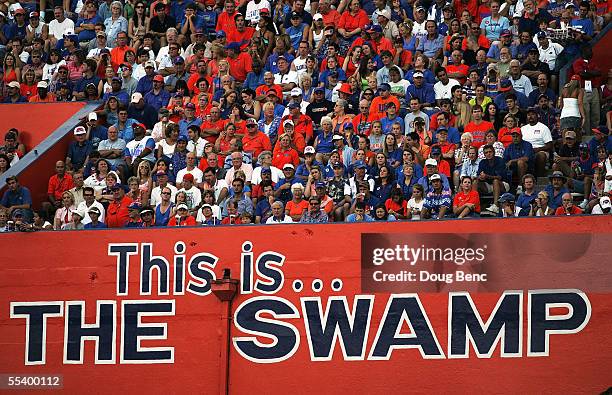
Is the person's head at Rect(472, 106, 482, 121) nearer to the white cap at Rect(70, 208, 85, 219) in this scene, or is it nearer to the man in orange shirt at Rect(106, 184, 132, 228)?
the man in orange shirt at Rect(106, 184, 132, 228)

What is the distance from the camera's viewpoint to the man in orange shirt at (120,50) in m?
26.3

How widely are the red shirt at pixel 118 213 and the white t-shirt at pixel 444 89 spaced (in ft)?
16.9

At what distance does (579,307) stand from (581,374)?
849mm

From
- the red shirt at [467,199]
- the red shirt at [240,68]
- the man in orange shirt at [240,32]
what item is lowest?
the red shirt at [467,199]

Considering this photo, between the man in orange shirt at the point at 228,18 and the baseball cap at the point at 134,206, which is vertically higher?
the man in orange shirt at the point at 228,18

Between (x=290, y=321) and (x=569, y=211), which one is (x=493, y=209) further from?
(x=290, y=321)

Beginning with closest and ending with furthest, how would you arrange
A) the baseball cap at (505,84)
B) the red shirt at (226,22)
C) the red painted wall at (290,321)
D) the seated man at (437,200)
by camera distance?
the red painted wall at (290,321)
the seated man at (437,200)
the baseball cap at (505,84)
the red shirt at (226,22)

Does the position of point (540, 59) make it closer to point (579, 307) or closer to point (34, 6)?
point (579, 307)

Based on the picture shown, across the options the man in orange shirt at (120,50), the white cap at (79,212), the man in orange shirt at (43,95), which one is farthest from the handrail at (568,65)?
the man in orange shirt at (43,95)

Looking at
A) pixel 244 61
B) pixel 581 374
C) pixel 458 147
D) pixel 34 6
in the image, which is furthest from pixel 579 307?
pixel 34 6

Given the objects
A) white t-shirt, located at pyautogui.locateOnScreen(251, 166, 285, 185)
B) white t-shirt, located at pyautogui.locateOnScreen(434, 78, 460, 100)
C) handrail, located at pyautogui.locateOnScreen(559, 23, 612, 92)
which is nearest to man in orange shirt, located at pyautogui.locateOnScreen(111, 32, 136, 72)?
white t-shirt, located at pyautogui.locateOnScreen(251, 166, 285, 185)

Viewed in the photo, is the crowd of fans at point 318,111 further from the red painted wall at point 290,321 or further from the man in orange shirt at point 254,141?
the red painted wall at point 290,321

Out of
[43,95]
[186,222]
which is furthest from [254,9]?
[186,222]

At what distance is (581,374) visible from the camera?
18453mm
